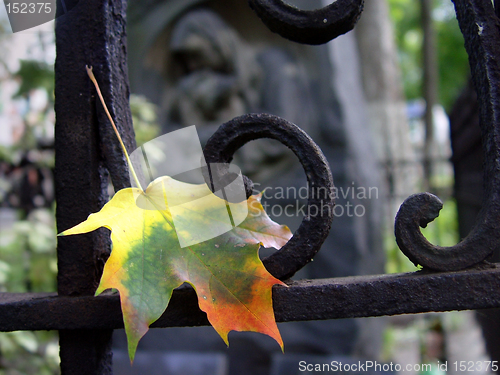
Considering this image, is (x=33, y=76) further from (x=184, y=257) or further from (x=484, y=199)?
(x=484, y=199)

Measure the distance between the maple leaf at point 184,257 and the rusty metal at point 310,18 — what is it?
0.22 m

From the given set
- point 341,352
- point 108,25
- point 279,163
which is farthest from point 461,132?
point 108,25

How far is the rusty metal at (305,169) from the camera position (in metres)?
0.42

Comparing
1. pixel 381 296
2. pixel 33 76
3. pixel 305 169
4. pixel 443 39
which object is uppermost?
pixel 443 39

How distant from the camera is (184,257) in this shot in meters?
0.41

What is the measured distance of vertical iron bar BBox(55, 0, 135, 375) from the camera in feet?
1.58

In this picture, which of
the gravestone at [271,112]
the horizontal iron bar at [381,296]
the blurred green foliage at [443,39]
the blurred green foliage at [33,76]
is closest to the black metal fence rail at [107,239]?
the horizontal iron bar at [381,296]

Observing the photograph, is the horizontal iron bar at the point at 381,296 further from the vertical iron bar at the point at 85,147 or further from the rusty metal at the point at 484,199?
the vertical iron bar at the point at 85,147

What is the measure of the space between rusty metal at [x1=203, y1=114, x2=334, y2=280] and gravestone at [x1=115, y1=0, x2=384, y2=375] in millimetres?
1897

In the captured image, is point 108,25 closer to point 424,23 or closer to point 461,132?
point 461,132

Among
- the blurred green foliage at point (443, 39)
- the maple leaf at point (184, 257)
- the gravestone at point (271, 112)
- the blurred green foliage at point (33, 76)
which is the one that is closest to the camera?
the maple leaf at point (184, 257)

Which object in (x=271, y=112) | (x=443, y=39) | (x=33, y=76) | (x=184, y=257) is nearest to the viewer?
(x=184, y=257)

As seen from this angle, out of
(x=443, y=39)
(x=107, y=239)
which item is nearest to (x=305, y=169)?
(x=107, y=239)

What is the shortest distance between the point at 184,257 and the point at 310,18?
314mm
